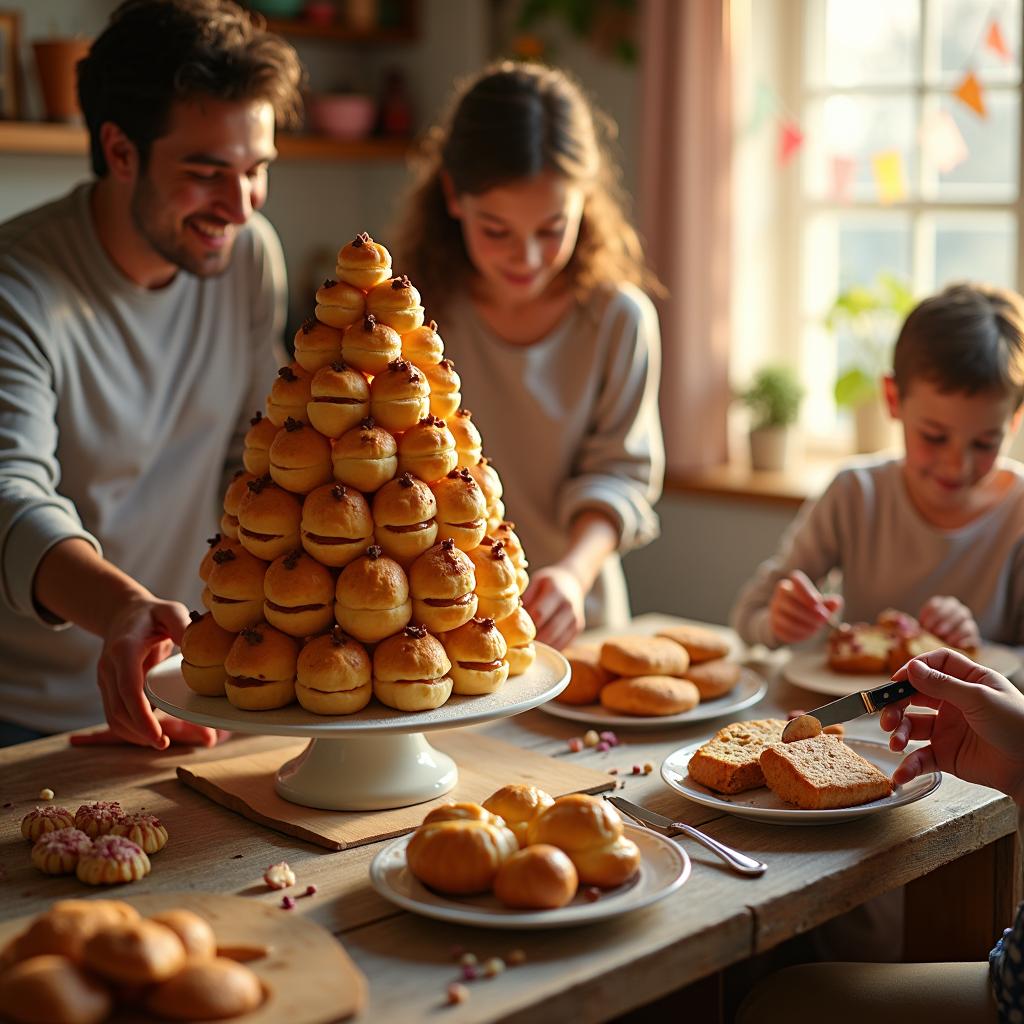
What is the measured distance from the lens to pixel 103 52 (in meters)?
2.07

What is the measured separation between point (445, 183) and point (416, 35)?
2310mm

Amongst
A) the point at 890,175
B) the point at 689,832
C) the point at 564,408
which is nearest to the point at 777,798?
the point at 689,832

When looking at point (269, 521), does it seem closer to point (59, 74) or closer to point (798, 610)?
point (798, 610)

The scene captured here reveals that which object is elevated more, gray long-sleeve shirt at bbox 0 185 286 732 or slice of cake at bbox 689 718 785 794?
gray long-sleeve shirt at bbox 0 185 286 732

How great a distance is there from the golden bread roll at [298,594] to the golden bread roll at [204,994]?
445mm

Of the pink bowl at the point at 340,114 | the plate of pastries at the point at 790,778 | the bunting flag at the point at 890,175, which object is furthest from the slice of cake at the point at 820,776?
the pink bowl at the point at 340,114

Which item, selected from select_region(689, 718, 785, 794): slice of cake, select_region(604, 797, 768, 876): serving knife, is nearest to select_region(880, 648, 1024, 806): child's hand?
select_region(689, 718, 785, 794): slice of cake

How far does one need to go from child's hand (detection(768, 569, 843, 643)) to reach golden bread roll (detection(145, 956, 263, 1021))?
1222mm

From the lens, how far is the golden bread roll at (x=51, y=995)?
1.00 m

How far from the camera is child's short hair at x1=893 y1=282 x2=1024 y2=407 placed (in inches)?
83.4

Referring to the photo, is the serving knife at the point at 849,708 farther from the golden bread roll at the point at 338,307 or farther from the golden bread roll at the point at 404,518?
the golden bread roll at the point at 338,307

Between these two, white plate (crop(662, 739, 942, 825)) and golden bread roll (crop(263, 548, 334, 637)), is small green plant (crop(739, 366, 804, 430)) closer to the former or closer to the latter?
white plate (crop(662, 739, 942, 825))

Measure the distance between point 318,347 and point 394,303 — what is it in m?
0.10

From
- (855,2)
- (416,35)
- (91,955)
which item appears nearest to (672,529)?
(855,2)
